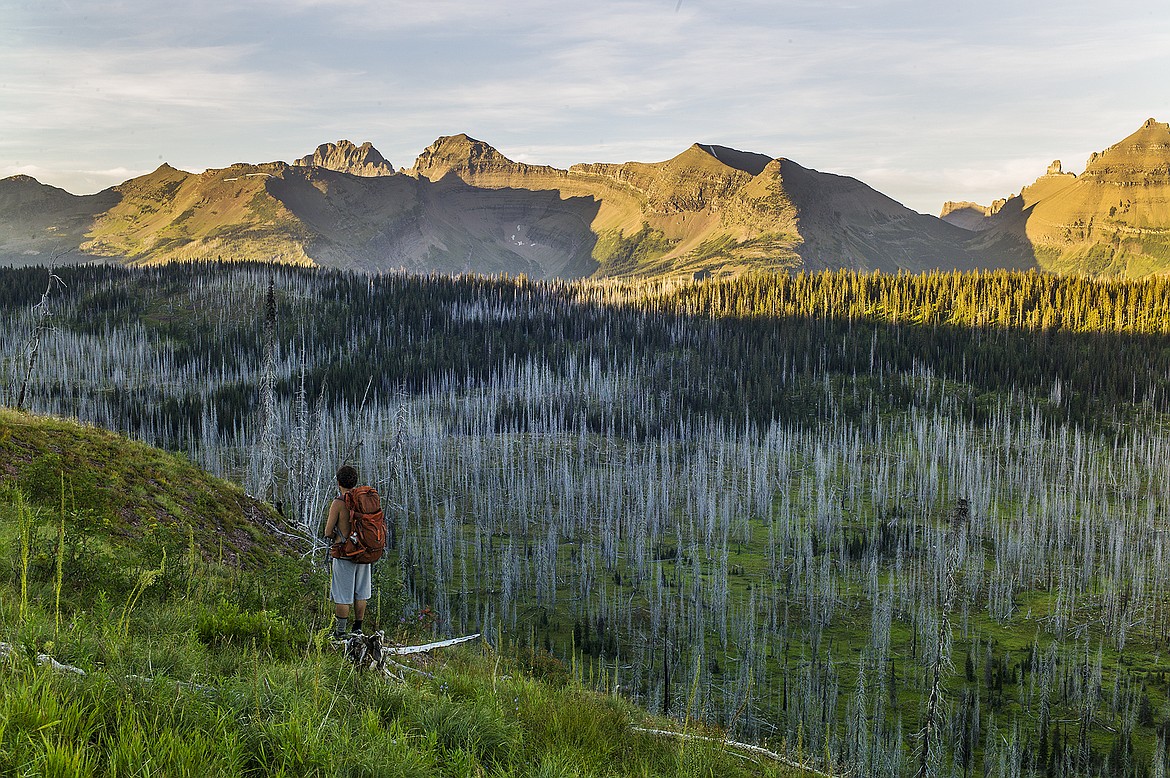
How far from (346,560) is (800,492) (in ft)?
350

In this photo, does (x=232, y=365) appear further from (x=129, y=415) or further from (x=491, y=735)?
(x=491, y=735)

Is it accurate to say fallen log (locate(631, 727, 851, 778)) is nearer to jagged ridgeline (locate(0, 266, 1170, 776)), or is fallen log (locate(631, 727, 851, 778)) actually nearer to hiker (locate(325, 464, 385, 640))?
jagged ridgeline (locate(0, 266, 1170, 776))

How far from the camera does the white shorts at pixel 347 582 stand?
40.2 feet

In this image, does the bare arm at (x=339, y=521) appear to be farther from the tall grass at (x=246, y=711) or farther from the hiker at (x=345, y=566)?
the tall grass at (x=246, y=711)

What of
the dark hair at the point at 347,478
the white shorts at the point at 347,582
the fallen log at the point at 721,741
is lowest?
the fallen log at the point at 721,741

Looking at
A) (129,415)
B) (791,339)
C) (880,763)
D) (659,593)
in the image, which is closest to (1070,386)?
(791,339)

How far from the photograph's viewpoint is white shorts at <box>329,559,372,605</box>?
12.2 meters

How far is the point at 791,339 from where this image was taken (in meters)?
180

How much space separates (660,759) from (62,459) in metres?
20.6

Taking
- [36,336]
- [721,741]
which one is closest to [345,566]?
[721,741]

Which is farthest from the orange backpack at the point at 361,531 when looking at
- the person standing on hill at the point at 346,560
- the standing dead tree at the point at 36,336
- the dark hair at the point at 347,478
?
the standing dead tree at the point at 36,336

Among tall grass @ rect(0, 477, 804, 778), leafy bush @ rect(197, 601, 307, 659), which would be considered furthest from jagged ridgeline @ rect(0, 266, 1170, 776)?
leafy bush @ rect(197, 601, 307, 659)

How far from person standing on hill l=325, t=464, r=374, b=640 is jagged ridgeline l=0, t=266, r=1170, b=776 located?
18.3 ft

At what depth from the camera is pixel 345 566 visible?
40.3 ft
